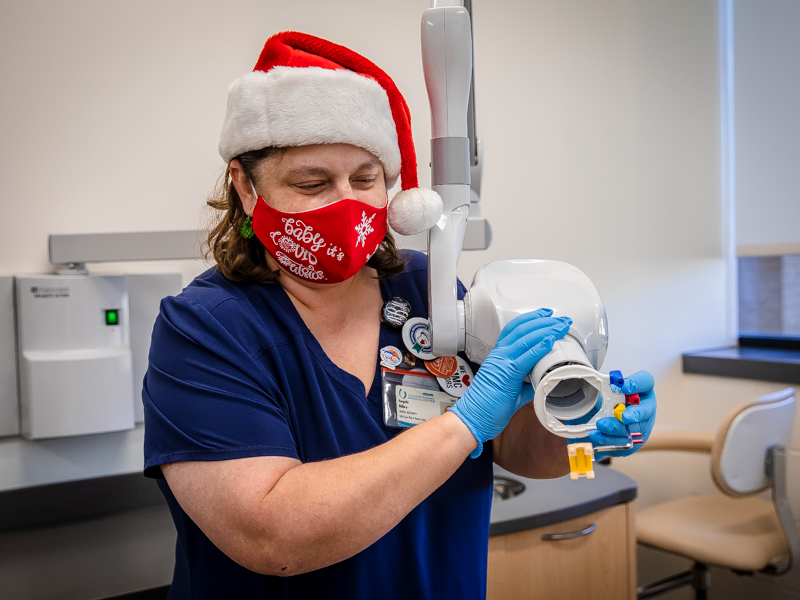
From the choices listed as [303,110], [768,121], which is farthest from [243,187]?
[768,121]

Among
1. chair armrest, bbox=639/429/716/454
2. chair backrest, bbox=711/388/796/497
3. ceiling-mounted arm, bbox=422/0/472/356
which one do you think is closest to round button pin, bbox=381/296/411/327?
ceiling-mounted arm, bbox=422/0/472/356

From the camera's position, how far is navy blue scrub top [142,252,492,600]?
0.77 metres

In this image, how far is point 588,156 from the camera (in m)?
2.28

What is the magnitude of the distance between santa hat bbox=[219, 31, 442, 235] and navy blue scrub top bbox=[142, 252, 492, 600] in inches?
8.9

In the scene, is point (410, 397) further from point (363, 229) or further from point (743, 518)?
point (743, 518)

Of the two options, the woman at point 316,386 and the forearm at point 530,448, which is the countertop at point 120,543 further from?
the forearm at point 530,448

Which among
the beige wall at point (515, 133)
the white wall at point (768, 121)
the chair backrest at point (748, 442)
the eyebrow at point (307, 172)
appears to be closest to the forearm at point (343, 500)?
the eyebrow at point (307, 172)

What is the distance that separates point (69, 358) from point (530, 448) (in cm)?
105

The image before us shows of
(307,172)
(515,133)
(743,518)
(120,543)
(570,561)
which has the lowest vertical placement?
(743,518)

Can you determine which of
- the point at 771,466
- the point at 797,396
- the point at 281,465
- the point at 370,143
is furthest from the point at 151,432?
the point at 797,396

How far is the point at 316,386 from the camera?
2.96ft

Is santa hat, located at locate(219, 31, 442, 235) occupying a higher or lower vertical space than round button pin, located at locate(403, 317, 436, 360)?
higher

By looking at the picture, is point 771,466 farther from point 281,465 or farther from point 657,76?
point 281,465

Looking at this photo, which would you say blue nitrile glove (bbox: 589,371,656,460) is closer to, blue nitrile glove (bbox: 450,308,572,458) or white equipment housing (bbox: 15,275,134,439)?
blue nitrile glove (bbox: 450,308,572,458)
